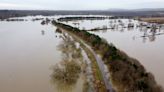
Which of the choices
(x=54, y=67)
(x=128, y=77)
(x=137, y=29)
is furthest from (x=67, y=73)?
(x=137, y=29)

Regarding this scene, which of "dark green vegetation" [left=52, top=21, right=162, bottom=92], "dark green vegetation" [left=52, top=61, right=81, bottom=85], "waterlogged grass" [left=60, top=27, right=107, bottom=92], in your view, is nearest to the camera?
"dark green vegetation" [left=52, top=21, right=162, bottom=92]

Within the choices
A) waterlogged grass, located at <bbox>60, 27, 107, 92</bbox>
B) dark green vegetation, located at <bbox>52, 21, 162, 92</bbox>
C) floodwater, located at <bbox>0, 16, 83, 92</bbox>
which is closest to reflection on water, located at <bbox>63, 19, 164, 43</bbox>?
waterlogged grass, located at <bbox>60, 27, 107, 92</bbox>

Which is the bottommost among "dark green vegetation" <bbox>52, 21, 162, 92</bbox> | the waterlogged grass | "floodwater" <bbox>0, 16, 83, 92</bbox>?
"floodwater" <bbox>0, 16, 83, 92</bbox>

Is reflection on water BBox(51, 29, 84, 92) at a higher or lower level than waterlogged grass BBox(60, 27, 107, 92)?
lower

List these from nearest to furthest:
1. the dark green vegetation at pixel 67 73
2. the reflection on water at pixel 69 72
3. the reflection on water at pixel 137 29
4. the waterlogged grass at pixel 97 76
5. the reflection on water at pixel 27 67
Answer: the waterlogged grass at pixel 97 76
the reflection on water at pixel 69 72
the reflection on water at pixel 27 67
the dark green vegetation at pixel 67 73
the reflection on water at pixel 137 29

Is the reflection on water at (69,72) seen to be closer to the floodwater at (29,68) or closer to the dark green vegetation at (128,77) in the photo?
the floodwater at (29,68)

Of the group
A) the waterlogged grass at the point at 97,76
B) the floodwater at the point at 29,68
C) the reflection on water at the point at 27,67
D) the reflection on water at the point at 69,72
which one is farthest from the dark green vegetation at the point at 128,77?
the reflection on water at the point at 27,67

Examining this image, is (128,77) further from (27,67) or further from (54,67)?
(27,67)

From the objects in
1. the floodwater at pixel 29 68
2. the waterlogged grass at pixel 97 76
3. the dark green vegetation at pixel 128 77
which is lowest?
the floodwater at pixel 29 68

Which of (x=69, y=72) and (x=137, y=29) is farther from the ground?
(x=137, y=29)

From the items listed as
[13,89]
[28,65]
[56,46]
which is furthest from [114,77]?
[56,46]

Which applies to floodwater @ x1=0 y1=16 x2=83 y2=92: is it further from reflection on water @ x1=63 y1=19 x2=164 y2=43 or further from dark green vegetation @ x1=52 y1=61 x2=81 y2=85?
reflection on water @ x1=63 y1=19 x2=164 y2=43

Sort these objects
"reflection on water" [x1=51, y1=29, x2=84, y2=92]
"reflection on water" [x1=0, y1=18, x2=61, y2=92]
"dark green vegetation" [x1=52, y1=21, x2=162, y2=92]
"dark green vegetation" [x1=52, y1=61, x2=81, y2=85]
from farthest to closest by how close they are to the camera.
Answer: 1. "dark green vegetation" [x1=52, y1=61, x2=81, y2=85]
2. "reflection on water" [x1=0, y1=18, x2=61, y2=92]
3. "reflection on water" [x1=51, y1=29, x2=84, y2=92]
4. "dark green vegetation" [x1=52, y1=21, x2=162, y2=92]
